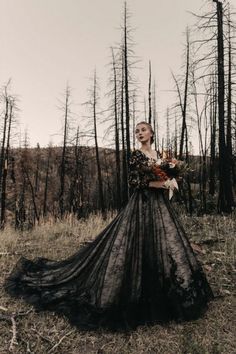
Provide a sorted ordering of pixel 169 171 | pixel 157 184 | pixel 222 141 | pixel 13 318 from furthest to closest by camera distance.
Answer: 1. pixel 222 141
2. pixel 169 171
3. pixel 157 184
4. pixel 13 318

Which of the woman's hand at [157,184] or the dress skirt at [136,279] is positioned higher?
the woman's hand at [157,184]

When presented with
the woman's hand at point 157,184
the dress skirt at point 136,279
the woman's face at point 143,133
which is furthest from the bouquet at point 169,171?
the woman's face at point 143,133

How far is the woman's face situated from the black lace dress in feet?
0.72

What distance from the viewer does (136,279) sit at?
163 inches

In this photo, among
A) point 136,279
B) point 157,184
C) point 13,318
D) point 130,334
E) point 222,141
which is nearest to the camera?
point 130,334

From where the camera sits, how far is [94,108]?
848 inches

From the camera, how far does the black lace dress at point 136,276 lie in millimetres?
4066

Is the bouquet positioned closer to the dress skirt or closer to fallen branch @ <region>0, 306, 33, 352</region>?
the dress skirt

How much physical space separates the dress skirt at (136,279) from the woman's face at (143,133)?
0.68m

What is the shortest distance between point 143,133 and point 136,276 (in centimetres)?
184

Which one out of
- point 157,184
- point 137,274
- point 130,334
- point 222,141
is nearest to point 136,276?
point 137,274

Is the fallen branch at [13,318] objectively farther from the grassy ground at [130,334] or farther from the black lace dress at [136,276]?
the black lace dress at [136,276]

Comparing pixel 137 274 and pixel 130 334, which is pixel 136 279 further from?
pixel 130 334

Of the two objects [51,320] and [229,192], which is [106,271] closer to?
[51,320]
